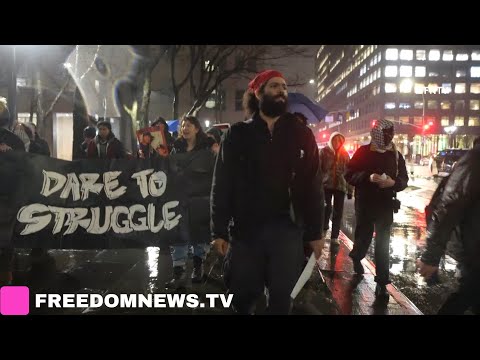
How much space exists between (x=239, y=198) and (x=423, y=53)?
396 feet

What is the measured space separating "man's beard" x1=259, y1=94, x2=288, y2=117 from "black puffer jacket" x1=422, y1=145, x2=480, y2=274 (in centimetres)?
123

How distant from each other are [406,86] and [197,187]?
364 ft

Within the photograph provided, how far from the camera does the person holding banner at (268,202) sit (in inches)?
118

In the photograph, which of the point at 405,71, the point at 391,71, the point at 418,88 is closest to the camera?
the point at 391,71

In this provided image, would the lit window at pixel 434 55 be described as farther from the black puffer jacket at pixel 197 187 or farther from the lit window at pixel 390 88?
the black puffer jacket at pixel 197 187

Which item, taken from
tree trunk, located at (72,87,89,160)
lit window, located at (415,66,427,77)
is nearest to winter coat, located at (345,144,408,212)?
tree trunk, located at (72,87,89,160)

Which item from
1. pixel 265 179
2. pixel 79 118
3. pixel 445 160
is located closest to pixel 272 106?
pixel 265 179

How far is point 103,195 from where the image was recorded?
510 centimetres

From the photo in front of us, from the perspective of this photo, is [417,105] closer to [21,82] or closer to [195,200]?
[21,82]

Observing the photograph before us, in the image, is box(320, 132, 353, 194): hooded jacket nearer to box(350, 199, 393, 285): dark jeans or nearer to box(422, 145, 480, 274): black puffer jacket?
box(350, 199, 393, 285): dark jeans

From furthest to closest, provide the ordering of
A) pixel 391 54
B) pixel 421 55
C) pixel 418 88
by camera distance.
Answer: pixel 421 55 < pixel 418 88 < pixel 391 54

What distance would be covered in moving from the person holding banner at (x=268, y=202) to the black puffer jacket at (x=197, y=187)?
7.13ft

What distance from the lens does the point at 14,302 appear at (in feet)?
14.1
